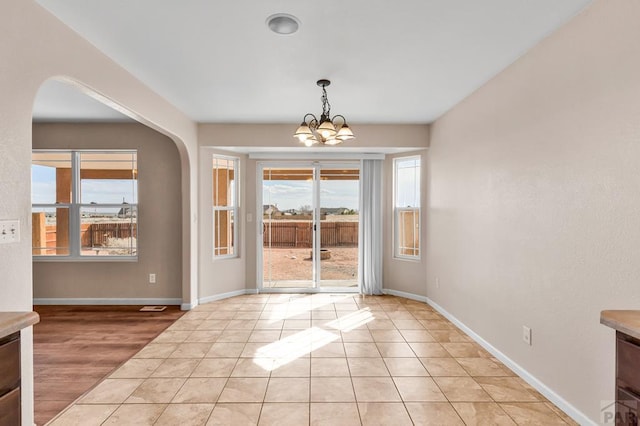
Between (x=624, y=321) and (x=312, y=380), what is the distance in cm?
205

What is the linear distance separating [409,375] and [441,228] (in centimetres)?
209

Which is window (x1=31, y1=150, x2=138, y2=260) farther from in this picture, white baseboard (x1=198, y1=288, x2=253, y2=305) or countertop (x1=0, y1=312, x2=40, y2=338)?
countertop (x1=0, y1=312, x2=40, y2=338)

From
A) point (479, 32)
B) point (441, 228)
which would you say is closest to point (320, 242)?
point (441, 228)

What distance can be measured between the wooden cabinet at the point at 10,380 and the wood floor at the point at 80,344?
121 cm

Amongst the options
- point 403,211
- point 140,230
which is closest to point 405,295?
point 403,211

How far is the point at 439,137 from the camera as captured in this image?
431cm

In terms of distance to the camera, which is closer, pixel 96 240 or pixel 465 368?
pixel 465 368

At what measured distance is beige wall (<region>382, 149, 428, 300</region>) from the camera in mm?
4770

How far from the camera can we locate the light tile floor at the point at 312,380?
216 cm

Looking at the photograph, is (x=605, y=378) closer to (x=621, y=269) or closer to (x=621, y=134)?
(x=621, y=269)

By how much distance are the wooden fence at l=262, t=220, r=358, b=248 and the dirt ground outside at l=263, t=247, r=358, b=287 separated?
0.10m

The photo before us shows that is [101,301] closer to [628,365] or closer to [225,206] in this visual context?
[225,206]

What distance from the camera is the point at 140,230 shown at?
4.64 metres

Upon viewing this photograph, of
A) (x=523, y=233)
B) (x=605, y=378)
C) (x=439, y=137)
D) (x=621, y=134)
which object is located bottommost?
(x=605, y=378)
